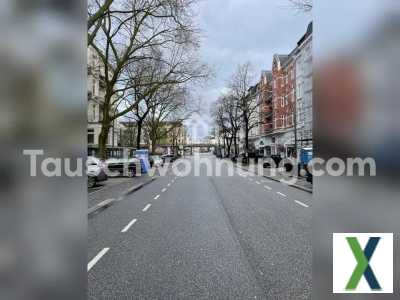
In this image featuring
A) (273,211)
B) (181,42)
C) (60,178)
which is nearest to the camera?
(60,178)

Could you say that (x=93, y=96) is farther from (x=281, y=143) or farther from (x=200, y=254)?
(x=281, y=143)

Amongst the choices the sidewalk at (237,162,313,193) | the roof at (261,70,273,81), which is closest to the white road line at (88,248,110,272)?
the sidewalk at (237,162,313,193)

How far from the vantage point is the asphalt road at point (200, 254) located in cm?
365

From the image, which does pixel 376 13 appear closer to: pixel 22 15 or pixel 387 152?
pixel 387 152

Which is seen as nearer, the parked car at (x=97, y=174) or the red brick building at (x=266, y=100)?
the parked car at (x=97, y=174)

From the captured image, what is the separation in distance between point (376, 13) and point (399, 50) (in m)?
0.15

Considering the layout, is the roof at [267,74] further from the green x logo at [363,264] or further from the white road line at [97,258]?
the green x logo at [363,264]

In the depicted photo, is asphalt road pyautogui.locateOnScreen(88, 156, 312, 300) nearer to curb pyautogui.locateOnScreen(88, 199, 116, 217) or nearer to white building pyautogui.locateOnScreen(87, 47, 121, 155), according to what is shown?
curb pyautogui.locateOnScreen(88, 199, 116, 217)

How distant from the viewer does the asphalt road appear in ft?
12.0

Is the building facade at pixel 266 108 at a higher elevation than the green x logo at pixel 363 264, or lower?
higher

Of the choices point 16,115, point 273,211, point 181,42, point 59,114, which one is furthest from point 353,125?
point 181,42

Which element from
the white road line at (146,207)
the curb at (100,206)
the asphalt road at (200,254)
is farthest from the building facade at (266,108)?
the asphalt road at (200,254)

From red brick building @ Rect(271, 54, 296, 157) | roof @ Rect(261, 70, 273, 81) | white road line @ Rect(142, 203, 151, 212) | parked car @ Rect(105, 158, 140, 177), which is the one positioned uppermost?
roof @ Rect(261, 70, 273, 81)

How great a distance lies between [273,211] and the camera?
916 centimetres
